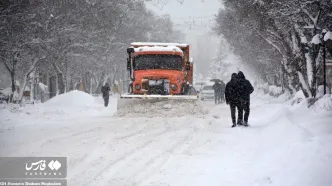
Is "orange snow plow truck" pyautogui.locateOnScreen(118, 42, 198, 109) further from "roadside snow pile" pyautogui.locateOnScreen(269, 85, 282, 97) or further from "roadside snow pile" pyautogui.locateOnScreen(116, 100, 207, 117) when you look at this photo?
"roadside snow pile" pyautogui.locateOnScreen(269, 85, 282, 97)

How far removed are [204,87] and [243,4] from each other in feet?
56.1

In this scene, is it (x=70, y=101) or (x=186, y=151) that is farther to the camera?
(x=70, y=101)

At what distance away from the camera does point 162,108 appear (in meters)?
15.8

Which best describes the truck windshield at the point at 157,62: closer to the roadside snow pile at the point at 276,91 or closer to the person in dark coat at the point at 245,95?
the person in dark coat at the point at 245,95

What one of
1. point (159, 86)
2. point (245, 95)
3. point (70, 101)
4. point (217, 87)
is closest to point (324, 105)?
point (245, 95)

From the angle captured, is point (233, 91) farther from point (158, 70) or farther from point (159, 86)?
point (158, 70)

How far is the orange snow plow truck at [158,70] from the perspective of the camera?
57.4ft

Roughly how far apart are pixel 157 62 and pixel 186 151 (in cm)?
1051

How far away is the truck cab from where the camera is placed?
17500 mm

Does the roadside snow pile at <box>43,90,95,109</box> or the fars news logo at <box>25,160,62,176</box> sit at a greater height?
the roadside snow pile at <box>43,90,95,109</box>

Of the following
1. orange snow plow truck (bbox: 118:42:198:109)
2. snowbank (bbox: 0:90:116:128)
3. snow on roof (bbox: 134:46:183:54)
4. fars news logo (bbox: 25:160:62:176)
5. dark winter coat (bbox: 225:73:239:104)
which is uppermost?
snow on roof (bbox: 134:46:183:54)

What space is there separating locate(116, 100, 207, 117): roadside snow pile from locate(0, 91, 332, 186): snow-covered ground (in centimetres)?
227

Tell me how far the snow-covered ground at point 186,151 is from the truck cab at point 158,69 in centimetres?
424

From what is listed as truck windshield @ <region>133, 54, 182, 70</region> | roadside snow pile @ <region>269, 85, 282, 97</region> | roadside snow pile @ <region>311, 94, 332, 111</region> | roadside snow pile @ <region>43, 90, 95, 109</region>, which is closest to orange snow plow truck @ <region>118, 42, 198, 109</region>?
truck windshield @ <region>133, 54, 182, 70</region>
